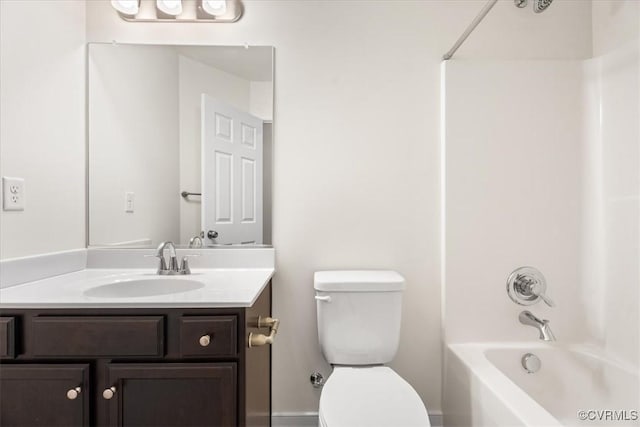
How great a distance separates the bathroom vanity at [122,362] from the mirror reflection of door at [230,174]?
648 millimetres

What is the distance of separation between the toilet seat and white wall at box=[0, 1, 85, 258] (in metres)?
1.23

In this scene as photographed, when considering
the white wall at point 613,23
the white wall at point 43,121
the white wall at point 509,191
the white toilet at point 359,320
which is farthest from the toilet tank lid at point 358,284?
the white wall at point 613,23

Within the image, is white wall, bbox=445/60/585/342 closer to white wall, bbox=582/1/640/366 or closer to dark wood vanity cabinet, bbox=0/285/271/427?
white wall, bbox=582/1/640/366

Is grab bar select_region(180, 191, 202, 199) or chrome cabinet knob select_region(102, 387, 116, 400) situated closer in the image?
chrome cabinet knob select_region(102, 387, 116, 400)

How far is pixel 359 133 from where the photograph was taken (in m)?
1.71

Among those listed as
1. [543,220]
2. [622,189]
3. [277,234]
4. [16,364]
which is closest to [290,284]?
[277,234]

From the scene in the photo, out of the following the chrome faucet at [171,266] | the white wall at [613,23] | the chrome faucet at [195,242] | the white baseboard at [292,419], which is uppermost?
the white wall at [613,23]

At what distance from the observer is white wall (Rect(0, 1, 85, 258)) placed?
4.01ft

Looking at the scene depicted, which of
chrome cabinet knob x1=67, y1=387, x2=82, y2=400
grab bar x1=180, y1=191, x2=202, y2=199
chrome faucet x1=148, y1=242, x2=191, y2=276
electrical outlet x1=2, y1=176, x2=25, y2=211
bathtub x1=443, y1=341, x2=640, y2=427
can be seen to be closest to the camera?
chrome cabinet knob x1=67, y1=387, x2=82, y2=400

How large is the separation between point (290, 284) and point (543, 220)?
1237 millimetres

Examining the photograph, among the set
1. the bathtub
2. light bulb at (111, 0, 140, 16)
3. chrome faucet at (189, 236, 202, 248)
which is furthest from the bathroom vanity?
light bulb at (111, 0, 140, 16)

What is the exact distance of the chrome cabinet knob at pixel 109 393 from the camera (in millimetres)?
1046

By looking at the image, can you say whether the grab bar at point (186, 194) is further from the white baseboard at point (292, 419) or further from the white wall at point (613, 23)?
the white wall at point (613, 23)

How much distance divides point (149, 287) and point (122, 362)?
44 cm
